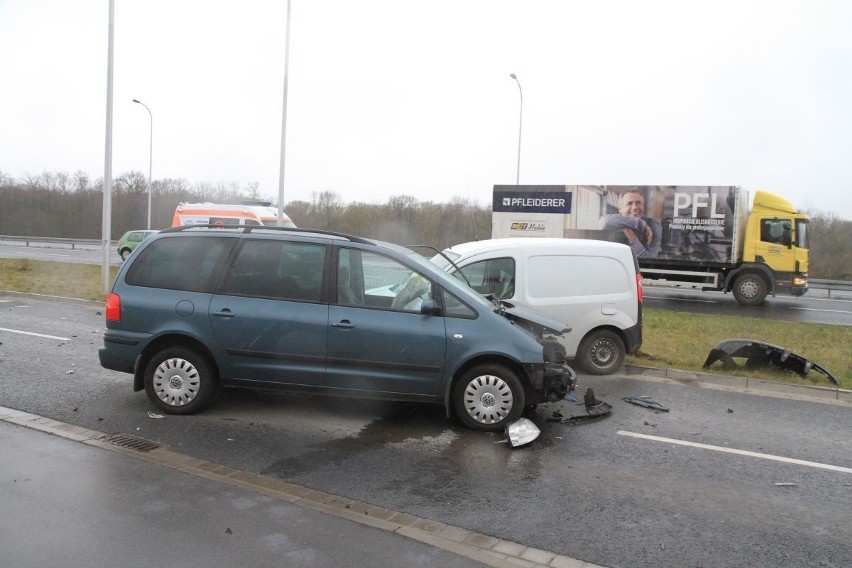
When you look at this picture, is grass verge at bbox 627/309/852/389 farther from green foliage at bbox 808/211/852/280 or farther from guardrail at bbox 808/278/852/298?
green foliage at bbox 808/211/852/280

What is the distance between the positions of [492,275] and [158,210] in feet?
189

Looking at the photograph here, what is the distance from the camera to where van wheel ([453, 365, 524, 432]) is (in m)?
5.80

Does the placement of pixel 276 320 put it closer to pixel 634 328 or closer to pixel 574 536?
pixel 574 536

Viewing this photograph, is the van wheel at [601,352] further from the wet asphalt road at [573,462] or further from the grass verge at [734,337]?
the grass verge at [734,337]

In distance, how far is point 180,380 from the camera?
6141 millimetres

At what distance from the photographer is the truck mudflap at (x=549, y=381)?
578 centimetres

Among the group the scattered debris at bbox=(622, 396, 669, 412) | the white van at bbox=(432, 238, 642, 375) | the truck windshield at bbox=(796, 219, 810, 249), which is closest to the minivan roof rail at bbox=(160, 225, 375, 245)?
the white van at bbox=(432, 238, 642, 375)

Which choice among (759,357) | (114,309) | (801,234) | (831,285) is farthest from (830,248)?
(114,309)

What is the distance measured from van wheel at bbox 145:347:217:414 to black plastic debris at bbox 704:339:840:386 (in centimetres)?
655

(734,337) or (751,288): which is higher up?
(751,288)

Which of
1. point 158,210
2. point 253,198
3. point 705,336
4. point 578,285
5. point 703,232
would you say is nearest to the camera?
point 578,285

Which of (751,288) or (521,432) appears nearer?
(521,432)

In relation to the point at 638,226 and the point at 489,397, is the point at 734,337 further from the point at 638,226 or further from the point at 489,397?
the point at 638,226

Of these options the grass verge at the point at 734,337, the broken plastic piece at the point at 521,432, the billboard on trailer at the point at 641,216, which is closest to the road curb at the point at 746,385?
the grass verge at the point at 734,337
